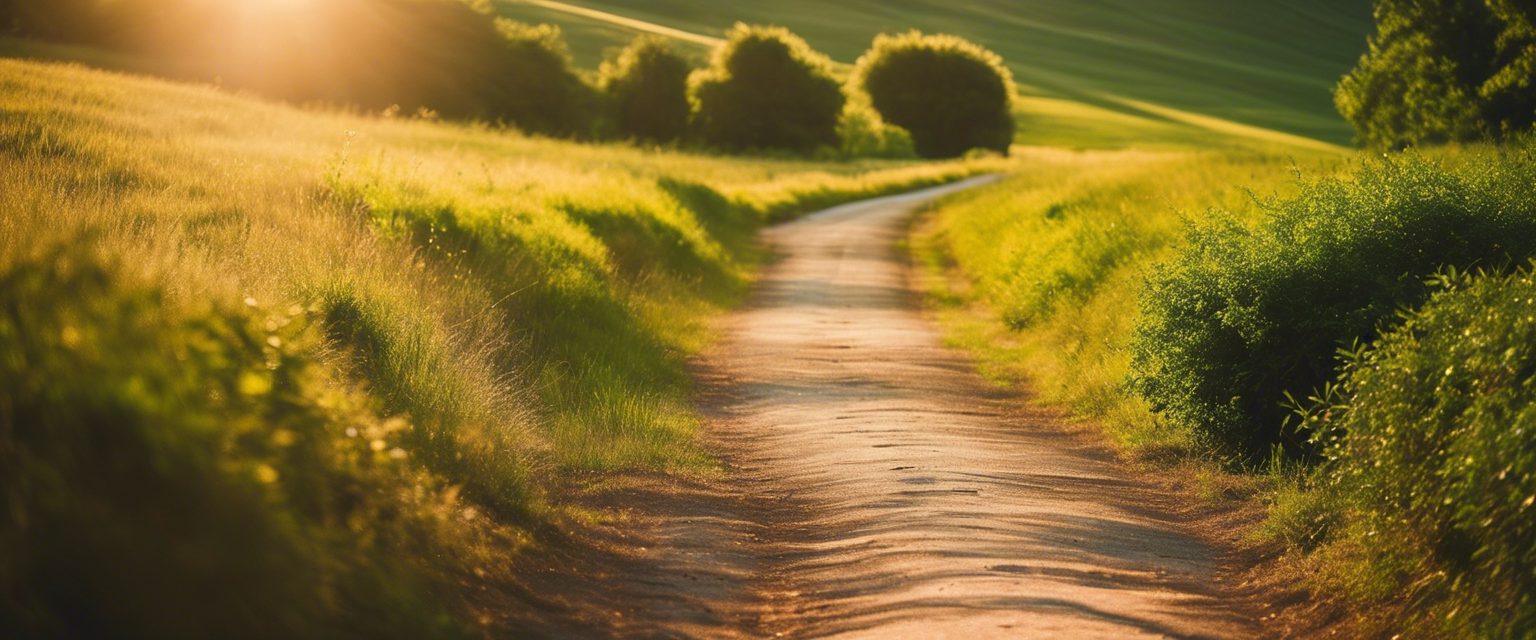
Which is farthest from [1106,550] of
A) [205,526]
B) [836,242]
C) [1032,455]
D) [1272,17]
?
[1272,17]

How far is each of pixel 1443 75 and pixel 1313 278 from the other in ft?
89.2

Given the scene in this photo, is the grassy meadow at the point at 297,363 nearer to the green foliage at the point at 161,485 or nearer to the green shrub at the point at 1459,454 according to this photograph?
the green foliage at the point at 161,485

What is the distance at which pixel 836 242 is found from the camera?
30.9m

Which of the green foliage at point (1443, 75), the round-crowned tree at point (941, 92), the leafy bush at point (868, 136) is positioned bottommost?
the leafy bush at point (868, 136)

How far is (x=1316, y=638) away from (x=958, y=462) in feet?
12.6

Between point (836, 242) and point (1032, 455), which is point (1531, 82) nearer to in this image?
point (836, 242)

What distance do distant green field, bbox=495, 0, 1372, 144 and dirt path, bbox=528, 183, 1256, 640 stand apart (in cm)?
8486

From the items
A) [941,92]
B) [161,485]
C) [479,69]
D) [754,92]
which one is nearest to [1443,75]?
[161,485]

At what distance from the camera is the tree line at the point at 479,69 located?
46688mm

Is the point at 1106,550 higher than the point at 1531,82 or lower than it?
lower

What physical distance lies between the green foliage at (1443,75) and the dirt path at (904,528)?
1882cm

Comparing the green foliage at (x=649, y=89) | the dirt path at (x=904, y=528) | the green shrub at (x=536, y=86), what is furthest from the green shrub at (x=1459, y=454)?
the green foliage at (x=649, y=89)

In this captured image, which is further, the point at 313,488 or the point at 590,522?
the point at 590,522

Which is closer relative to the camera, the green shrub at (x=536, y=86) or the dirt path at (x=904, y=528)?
the dirt path at (x=904, y=528)
